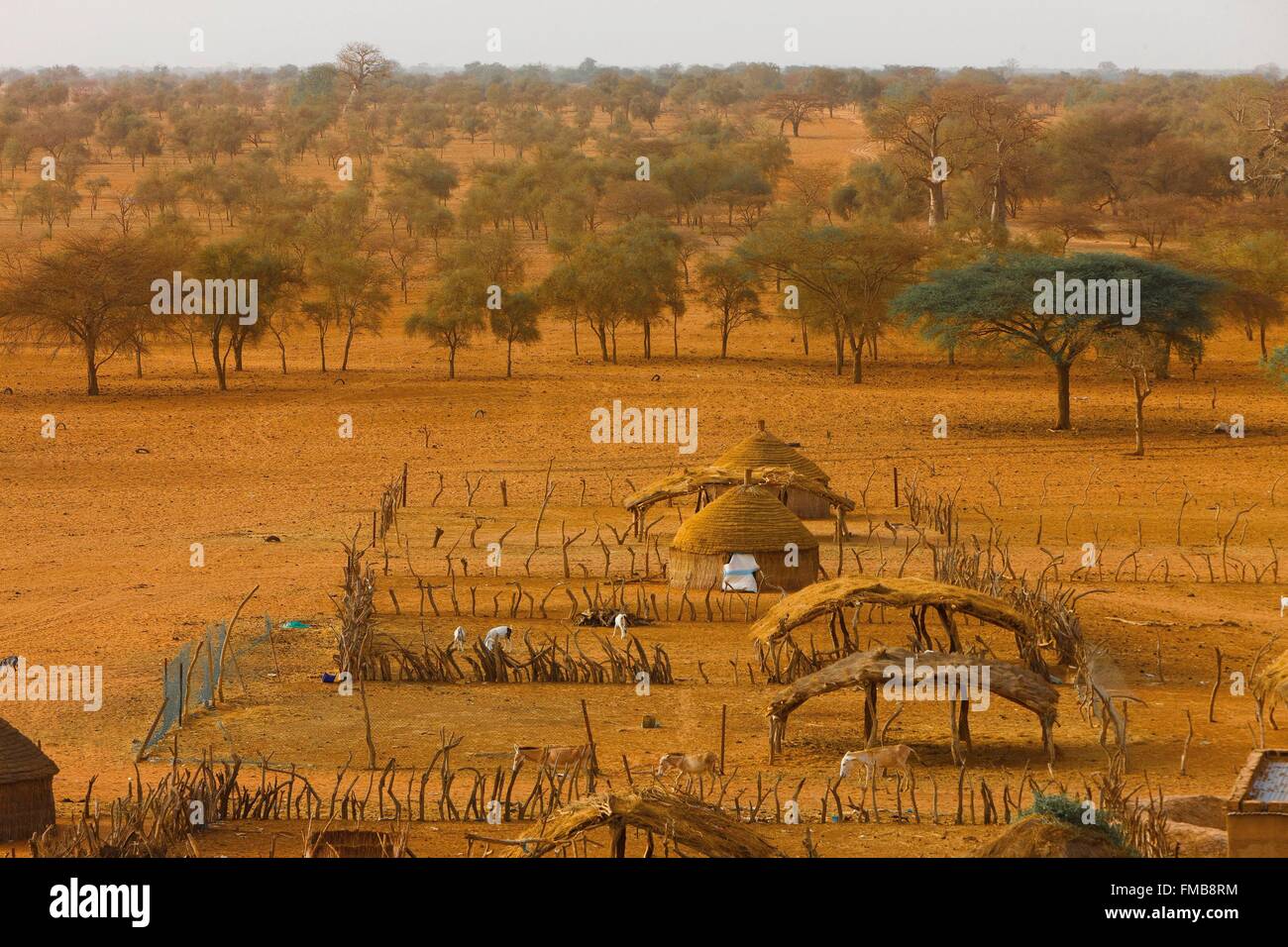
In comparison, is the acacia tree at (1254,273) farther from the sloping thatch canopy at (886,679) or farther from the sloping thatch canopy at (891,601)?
the sloping thatch canopy at (886,679)

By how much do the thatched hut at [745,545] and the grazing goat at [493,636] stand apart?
11.4ft

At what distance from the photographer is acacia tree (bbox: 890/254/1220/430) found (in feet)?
108

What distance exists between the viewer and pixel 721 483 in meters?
22.3

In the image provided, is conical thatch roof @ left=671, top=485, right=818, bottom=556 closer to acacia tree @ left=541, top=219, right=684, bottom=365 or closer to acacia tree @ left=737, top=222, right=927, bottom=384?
acacia tree @ left=737, top=222, right=927, bottom=384

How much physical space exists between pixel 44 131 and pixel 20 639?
62.9 m

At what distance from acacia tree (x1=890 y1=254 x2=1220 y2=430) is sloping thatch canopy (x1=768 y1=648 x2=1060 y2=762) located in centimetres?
2016

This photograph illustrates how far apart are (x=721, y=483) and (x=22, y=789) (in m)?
12.4

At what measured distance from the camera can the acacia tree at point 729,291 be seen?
135ft

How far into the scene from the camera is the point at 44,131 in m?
74.7

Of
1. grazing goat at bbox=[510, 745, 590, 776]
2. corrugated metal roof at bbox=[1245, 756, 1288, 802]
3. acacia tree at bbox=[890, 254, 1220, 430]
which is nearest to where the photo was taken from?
corrugated metal roof at bbox=[1245, 756, 1288, 802]
